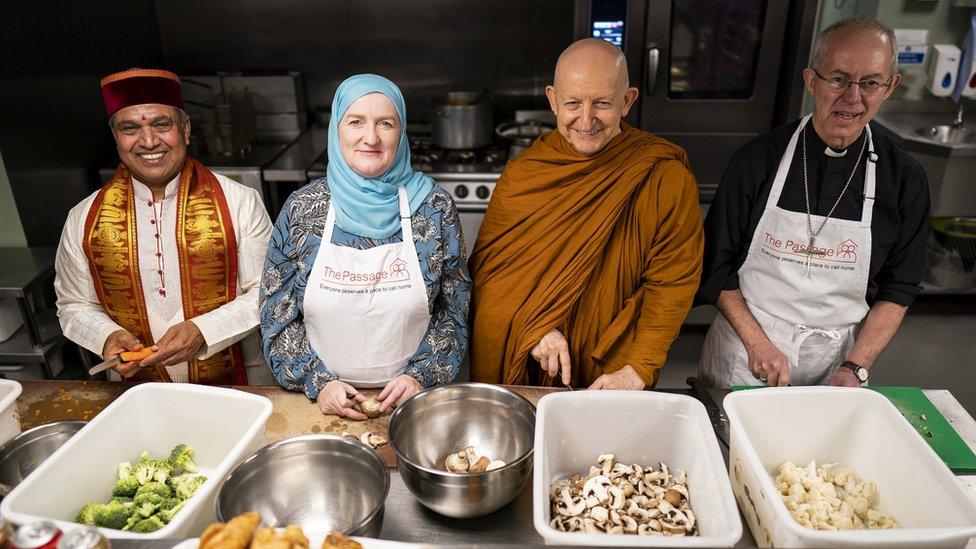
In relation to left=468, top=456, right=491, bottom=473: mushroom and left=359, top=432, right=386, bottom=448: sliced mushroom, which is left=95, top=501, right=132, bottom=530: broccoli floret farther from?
left=468, top=456, right=491, bottom=473: mushroom

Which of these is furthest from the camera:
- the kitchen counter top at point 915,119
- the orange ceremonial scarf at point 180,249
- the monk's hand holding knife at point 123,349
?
the kitchen counter top at point 915,119

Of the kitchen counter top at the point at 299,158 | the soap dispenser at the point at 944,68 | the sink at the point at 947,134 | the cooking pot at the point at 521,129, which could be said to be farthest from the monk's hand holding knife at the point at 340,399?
the soap dispenser at the point at 944,68

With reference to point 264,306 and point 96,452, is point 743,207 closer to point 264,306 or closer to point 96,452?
point 264,306

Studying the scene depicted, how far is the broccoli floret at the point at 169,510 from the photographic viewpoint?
1.22 meters

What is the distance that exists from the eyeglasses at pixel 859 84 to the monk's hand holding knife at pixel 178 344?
179cm

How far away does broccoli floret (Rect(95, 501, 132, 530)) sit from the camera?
119cm

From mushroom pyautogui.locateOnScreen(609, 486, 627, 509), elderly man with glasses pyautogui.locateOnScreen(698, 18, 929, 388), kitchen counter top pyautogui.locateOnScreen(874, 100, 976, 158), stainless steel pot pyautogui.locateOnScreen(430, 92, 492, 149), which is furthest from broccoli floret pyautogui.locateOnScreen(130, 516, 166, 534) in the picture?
kitchen counter top pyautogui.locateOnScreen(874, 100, 976, 158)

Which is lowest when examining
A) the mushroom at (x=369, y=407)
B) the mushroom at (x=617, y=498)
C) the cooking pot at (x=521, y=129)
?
the mushroom at (x=369, y=407)

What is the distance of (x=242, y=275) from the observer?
198 cm

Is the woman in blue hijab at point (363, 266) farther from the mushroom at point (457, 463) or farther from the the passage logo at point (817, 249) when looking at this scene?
the the passage logo at point (817, 249)

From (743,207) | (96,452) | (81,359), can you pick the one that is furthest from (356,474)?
(81,359)

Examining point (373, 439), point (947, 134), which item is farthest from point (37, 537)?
point (947, 134)

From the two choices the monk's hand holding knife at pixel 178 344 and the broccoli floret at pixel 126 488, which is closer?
the broccoli floret at pixel 126 488

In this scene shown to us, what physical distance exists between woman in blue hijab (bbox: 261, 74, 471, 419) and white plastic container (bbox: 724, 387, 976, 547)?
0.78m
